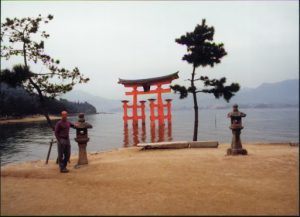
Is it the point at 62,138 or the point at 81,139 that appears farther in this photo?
the point at 81,139

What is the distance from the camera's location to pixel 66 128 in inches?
384

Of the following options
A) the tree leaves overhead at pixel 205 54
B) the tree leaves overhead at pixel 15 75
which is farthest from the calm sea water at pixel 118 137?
the tree leaves overhead at pixel 205 54

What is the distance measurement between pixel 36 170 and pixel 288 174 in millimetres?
7603

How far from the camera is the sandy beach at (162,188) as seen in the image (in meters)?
5.58

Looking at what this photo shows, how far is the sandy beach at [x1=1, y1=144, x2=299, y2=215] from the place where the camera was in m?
5.58

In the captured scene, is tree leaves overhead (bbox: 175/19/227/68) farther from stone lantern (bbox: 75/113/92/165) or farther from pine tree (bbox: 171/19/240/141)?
stone lantern (bbox: 75/113/92/165)

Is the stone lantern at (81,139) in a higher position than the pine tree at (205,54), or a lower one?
lower

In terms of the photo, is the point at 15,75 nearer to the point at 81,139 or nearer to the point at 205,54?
the point at 81,139

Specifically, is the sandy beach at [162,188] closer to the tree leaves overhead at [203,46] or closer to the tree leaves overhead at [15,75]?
the tree leaves overhead at [15,75]

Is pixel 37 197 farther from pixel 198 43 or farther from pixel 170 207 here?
pixel 198 43

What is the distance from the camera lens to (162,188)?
22.4 feet

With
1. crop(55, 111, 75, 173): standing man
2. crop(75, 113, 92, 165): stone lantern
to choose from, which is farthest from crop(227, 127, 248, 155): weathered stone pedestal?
crop(55, 111, 75, 173): standing man

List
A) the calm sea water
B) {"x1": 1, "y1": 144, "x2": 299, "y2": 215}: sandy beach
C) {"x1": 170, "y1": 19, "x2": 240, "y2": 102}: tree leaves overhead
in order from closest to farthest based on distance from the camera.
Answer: {"x1": 1, "y1": 144, "x2": 299, "y2": 215}: sandy beach → {"x1": 170, "y1": 19, "x2": 240, "y2": 102}: tree leaves overhead → the calm sea water

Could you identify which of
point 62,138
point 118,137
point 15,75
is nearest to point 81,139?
point 62,138
